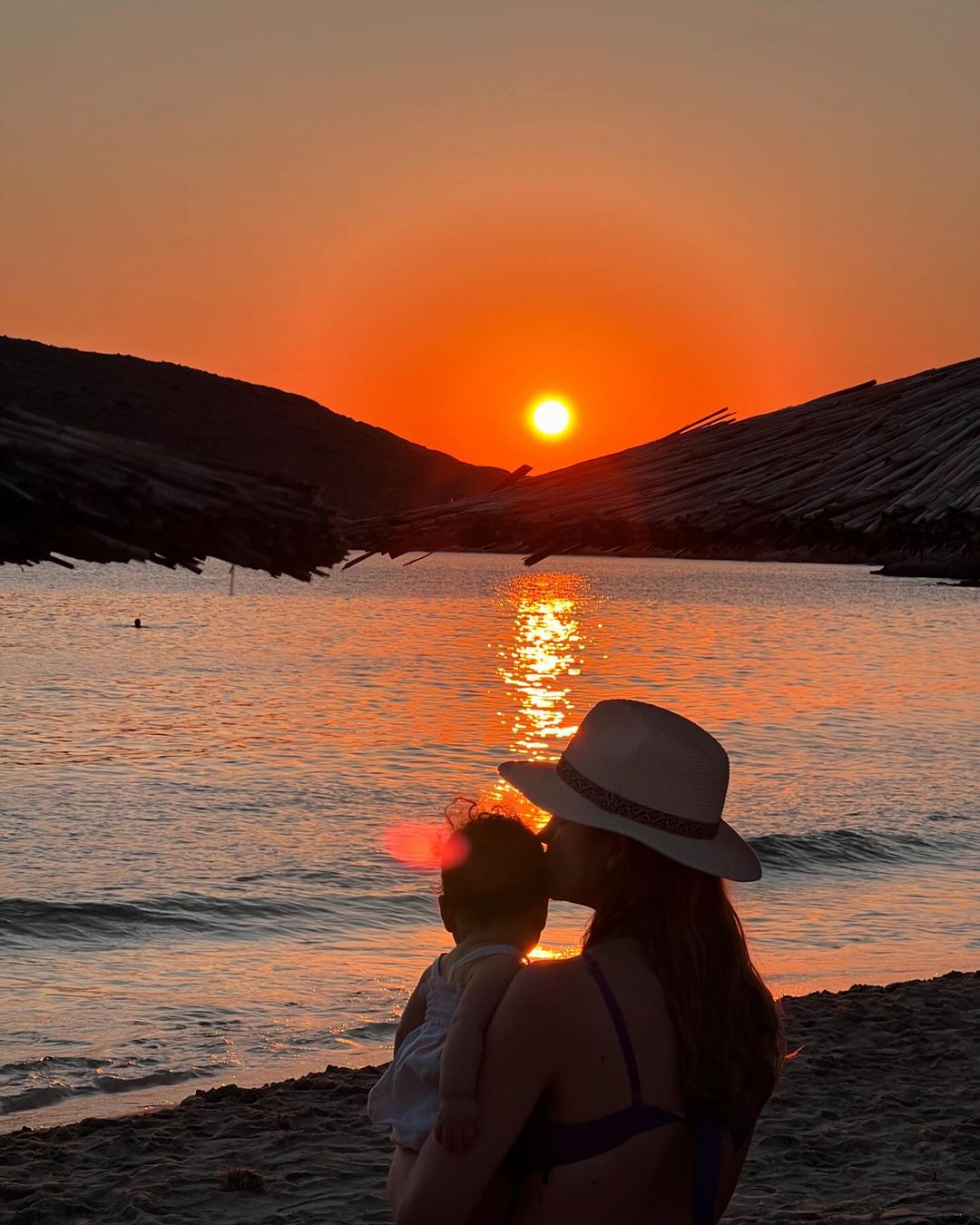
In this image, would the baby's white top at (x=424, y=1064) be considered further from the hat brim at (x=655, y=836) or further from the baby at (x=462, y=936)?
the hat brim at (x=655, y=836)

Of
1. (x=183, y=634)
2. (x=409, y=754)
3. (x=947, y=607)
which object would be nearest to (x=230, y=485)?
(x=409, y=754)

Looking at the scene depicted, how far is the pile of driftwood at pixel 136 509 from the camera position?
3.60 m

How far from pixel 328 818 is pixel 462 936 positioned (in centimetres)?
2496

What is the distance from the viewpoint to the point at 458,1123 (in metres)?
1.96

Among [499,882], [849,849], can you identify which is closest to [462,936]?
[499,882]

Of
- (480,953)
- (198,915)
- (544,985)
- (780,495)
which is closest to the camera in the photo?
(544,985)

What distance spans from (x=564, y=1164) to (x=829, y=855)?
2177 cm

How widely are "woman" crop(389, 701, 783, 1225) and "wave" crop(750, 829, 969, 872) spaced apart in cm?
2027

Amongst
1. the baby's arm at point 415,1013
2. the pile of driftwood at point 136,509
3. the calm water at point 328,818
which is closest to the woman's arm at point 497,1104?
the baby's arm at point 415,1013

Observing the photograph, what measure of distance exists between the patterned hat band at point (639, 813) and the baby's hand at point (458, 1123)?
1.45ft

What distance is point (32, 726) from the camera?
4109 centimetres

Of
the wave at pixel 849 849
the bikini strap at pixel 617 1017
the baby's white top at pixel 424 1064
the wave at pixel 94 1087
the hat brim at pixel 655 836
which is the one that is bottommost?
the wave at pixel 849 849

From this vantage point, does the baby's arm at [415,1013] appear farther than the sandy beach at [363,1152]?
No

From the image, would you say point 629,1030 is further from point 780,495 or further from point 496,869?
point 780,495
